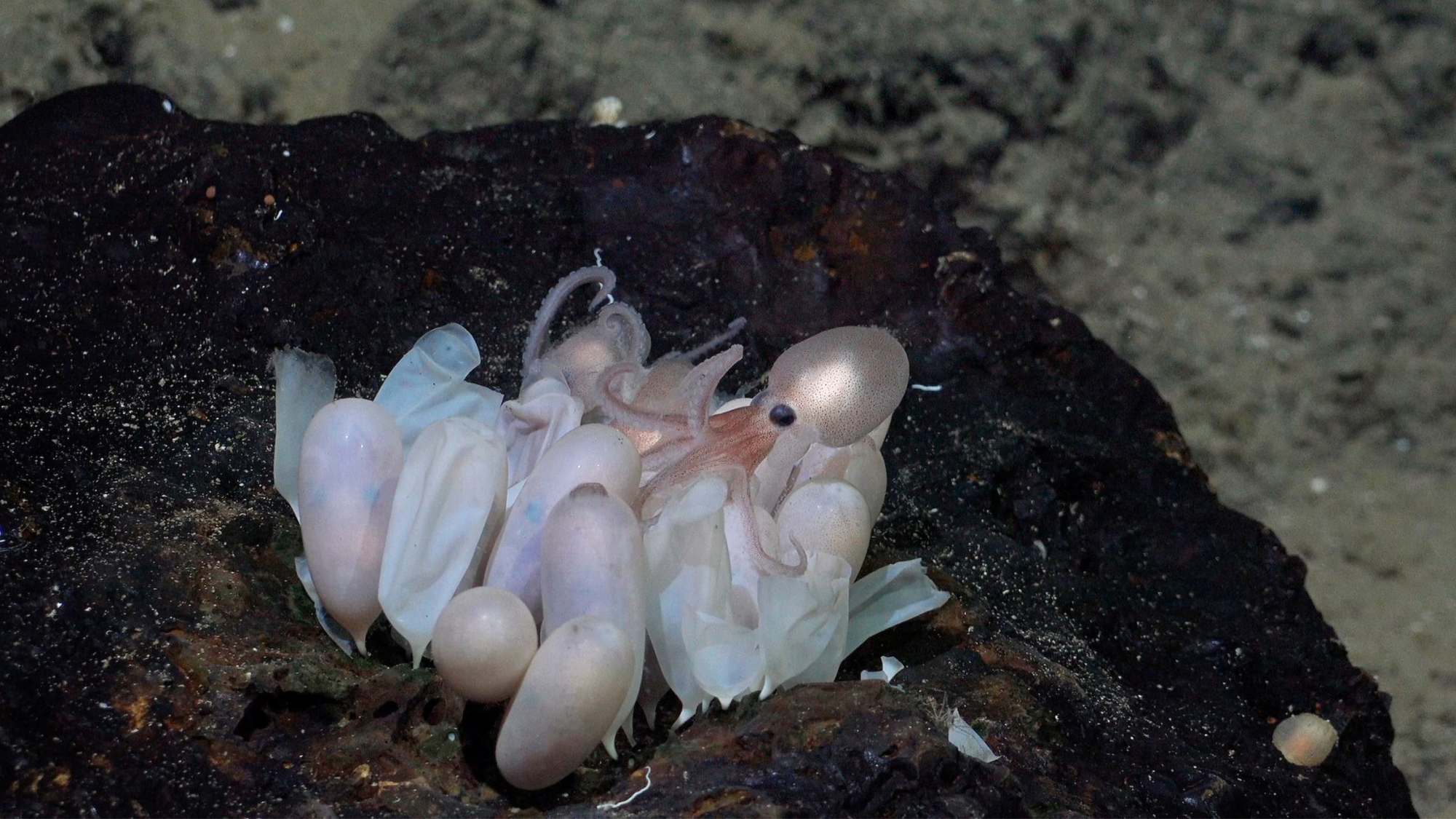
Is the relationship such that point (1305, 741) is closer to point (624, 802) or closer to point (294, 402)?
point (624, 802)

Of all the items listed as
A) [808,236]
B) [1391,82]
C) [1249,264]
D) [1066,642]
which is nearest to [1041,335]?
[808,236]

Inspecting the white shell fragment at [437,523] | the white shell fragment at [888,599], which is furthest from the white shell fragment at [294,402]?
the white shell fragment at [888,599]

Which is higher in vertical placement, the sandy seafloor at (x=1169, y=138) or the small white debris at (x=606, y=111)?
the small white debris at (x=606, y=111)

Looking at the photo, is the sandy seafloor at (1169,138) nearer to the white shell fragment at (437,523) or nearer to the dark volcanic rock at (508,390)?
the dark volcanic rock at (508,390)

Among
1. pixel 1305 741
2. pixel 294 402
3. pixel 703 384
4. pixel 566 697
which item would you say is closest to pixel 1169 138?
pixel 1305 741

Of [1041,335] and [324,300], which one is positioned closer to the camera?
[324,300]

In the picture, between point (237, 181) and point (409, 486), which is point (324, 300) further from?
point (409, 486)

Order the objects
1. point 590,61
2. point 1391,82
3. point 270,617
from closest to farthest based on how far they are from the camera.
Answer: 1. point 270,617
2. point 590,61
3. point 1391,82
